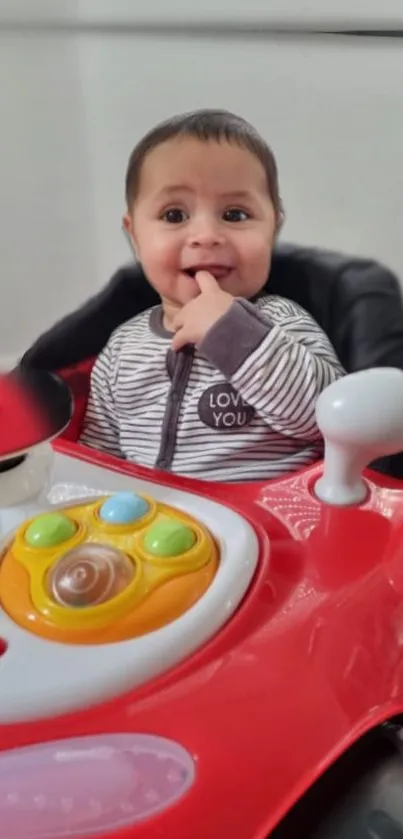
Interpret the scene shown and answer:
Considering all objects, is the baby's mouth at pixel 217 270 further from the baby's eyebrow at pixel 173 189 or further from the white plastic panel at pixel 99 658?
the white plastic panel at pixel 99 658

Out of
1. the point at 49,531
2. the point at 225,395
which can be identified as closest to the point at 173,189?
the point at 225,395

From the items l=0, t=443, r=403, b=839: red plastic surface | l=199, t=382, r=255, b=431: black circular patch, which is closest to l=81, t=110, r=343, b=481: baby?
l=199, t=382, r=255, b=431: black circular patch

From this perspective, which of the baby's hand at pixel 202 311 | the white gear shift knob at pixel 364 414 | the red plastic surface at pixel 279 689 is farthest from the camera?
the baby's hand at pixel 202 311

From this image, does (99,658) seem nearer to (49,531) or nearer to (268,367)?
(49,531)

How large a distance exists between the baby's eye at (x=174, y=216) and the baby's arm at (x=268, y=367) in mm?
66

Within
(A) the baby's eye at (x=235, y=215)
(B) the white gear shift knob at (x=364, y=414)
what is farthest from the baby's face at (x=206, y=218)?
(B) the white gear shift knob at (x=364, y=414)

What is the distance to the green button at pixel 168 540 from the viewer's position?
370mm

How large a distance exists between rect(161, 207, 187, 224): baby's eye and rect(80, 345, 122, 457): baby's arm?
10 cm

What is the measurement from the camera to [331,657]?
0.34 meters

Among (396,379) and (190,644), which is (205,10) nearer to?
(396,379)

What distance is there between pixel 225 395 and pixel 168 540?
0.51ft

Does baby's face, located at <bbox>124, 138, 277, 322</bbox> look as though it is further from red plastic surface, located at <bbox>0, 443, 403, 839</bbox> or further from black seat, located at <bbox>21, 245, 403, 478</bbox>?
red plastic surface, located at <bbox>0, 443, 403, 839</bbox>

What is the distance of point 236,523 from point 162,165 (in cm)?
24

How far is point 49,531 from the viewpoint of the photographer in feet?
1.25
